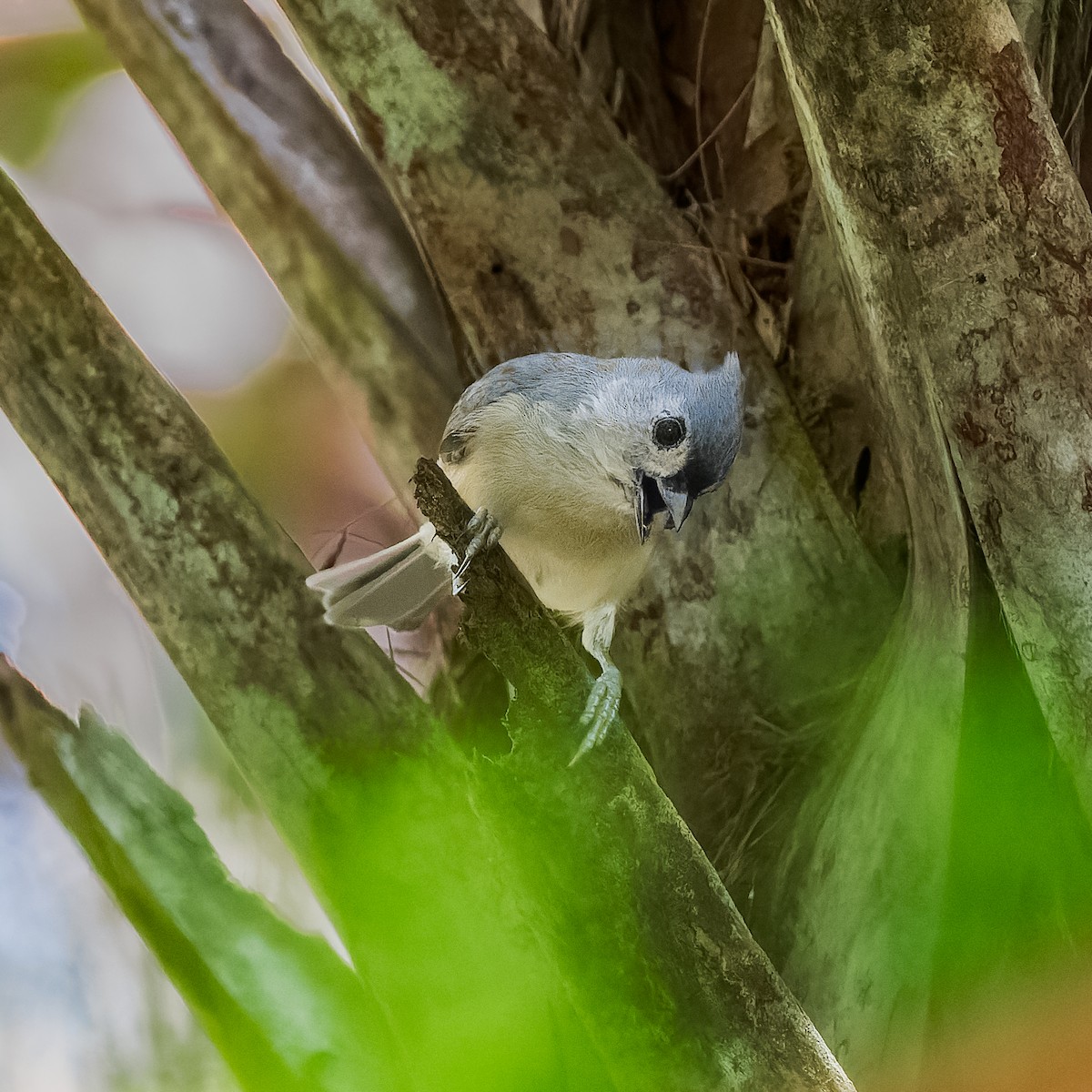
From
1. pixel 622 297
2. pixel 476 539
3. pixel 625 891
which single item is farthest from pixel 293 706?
pixel 622 297

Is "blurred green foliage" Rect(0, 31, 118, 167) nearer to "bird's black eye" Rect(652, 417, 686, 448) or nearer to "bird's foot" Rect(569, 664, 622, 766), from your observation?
"bird's black eye" Rect(652, 417, 686, 448)

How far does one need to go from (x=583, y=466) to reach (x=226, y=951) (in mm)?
591

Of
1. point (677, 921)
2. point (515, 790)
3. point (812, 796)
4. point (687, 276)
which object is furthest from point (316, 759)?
point (687, 276)

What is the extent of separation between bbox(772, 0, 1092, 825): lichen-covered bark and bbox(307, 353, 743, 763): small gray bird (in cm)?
31

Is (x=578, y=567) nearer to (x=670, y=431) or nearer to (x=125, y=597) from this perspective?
(x=670, y=431)

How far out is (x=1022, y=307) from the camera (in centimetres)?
78

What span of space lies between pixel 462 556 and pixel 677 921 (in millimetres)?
312

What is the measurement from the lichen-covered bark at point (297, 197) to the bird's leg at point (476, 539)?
187 mm

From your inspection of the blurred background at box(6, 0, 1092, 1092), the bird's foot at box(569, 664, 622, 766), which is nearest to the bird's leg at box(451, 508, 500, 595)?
the bird's foot at box(569, 664, 622, 766)

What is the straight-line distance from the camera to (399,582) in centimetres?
131

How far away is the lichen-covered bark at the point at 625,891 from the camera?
2.46 feet

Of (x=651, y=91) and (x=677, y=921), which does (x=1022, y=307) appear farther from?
(x=651, y=91)

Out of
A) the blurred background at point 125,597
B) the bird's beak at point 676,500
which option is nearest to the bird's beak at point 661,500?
the bird's beak at point 676,500

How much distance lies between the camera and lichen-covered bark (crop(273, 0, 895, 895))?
1106mm
